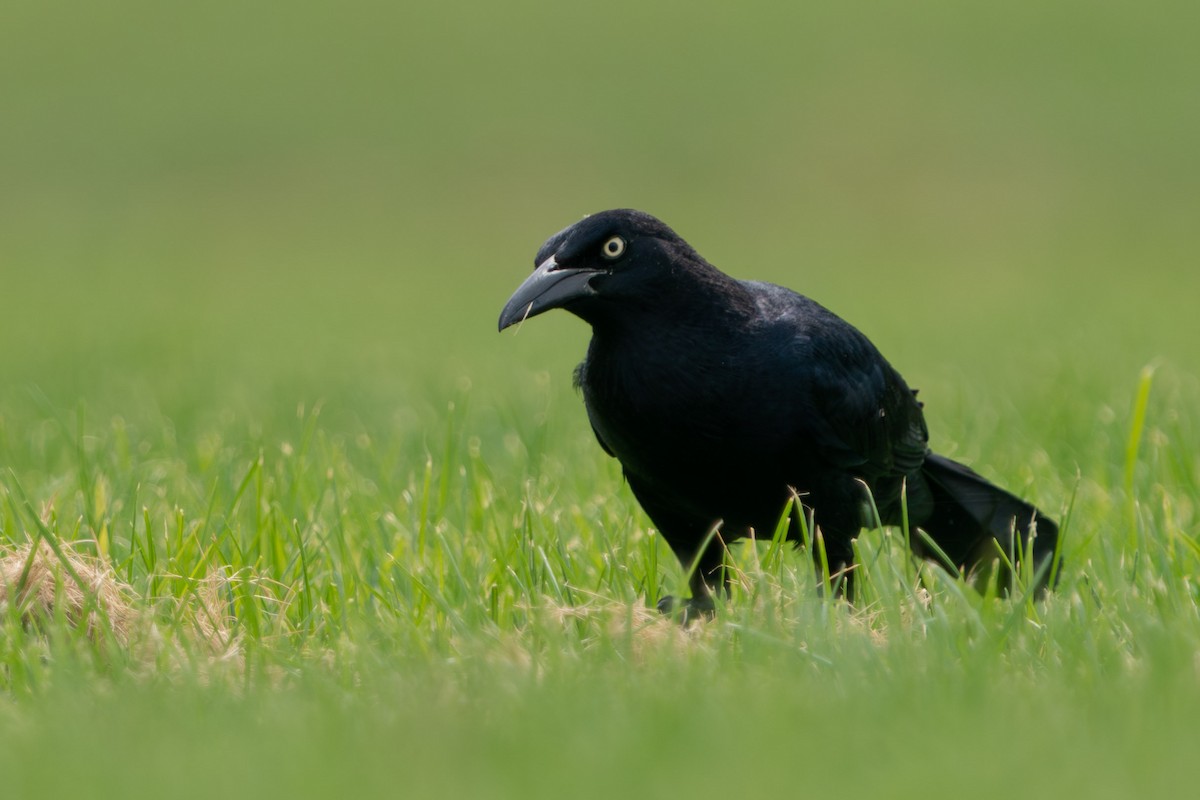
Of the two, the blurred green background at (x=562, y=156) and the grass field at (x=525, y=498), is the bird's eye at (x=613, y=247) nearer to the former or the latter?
the grass field at (x=525, y=498)

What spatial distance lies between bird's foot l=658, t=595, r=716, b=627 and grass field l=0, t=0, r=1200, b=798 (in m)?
0.07

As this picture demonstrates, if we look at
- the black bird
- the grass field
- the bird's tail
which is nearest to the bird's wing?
the black bird

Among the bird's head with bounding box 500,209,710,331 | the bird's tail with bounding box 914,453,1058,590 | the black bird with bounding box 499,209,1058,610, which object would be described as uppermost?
the bird's head with bounding box 500,209,710,331

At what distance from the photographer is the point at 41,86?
1221 inches

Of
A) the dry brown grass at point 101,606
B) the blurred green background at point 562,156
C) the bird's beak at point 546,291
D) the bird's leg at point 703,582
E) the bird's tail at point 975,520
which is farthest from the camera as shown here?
the blurred green background at point 562,156

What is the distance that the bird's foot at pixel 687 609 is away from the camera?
12.2 ft

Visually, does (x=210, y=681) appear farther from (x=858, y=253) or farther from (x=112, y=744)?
(x=858, y=253)

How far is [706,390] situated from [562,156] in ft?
79.5

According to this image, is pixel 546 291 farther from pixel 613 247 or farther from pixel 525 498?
pixel 525 498

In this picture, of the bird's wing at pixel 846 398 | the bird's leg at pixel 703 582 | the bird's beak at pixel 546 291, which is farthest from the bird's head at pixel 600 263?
the bird's leg at pixel 703 582

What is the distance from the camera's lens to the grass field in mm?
2676

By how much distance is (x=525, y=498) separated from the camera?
4488 millimetres

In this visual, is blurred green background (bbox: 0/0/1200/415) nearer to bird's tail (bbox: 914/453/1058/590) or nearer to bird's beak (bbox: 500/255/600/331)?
bird's tail (bbox: 914/453/1058/590)

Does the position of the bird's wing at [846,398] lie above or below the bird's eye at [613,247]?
below
